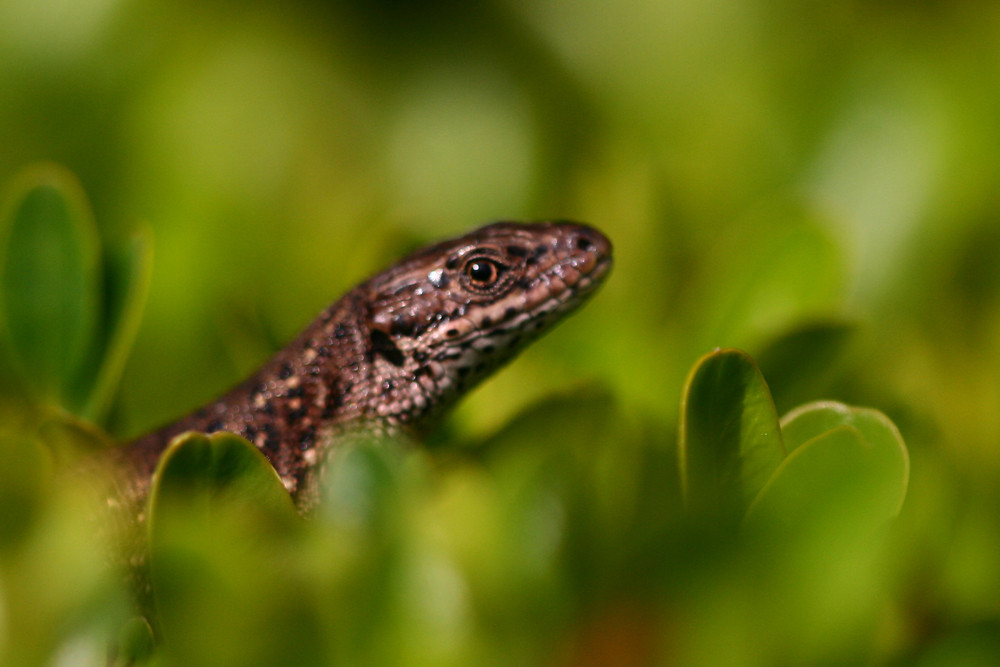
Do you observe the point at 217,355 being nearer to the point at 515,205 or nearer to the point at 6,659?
the point at 515,205

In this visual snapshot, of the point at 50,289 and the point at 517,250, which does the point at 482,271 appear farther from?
the point at 50,289

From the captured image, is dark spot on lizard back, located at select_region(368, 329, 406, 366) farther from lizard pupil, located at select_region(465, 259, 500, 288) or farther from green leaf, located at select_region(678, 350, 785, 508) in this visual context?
green leaf, located at select_region(678, 350, 785, 508)

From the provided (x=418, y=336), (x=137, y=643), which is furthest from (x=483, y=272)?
(x=137, y=643)

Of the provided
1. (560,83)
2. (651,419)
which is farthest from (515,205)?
(560,83)

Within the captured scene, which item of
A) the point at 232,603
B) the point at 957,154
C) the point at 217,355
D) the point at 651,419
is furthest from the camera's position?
the point at 957,154

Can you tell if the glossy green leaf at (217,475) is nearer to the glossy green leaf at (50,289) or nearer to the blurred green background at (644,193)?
the blurred green background at (644,193)

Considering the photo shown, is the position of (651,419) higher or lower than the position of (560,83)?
lower

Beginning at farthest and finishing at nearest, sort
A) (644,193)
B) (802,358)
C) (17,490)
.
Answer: (644,193), (802,358), (17,490)
